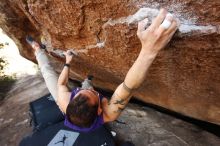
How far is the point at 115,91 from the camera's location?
303 centimetres

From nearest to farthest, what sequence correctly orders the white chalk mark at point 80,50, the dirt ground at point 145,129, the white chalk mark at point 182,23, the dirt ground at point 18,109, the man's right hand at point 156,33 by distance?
the man's right hand at point 156,33
the white chalk mark at point 182,23
the white chalk mark at point 80,50
the dirt ground at point 145,129
the dirt ground at point 18,109

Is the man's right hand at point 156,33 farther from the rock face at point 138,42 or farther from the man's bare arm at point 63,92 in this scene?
the man's bare arm at point 63,92

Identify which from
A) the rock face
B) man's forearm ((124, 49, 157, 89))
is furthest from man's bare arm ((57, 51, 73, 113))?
man's forearm ((124, 49, 157, 89))

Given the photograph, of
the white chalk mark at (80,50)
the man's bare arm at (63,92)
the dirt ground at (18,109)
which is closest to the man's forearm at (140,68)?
the white chalk mark at (80,50)

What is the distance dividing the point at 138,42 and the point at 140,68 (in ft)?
1.59

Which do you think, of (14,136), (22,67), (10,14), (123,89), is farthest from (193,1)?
(22,67)

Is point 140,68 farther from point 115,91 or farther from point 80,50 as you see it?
point 80,50

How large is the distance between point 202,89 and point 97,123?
116 cm

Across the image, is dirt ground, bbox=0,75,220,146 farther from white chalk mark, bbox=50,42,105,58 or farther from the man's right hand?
the man's right hand

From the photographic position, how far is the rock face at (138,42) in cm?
255

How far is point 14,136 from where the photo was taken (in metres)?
5.58

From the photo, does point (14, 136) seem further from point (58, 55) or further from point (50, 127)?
point (58, 55)

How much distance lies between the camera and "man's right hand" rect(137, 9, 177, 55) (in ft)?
7.76

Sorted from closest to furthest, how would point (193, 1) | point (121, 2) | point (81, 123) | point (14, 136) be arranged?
point (193, 1) < point (121, 2) < point (81, 123) < point (14, 136)
